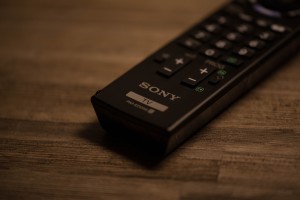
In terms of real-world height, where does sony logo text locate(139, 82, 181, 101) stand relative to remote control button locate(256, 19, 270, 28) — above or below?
below

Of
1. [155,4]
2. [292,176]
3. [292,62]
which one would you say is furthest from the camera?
[155,4]

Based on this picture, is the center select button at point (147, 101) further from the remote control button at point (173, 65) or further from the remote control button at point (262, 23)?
the remote control button at point (262, 23)

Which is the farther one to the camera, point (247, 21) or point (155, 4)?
point (155, 4)

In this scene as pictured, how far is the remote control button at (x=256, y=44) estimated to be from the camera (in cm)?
41

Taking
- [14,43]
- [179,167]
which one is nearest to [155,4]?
[14,43]

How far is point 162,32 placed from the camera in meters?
0.51

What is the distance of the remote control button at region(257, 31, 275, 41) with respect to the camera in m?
0.42

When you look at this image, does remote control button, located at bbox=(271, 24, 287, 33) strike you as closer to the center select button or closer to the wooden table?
the wooden table

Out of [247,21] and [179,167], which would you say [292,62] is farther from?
[179,167]

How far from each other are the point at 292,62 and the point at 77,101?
0.21m

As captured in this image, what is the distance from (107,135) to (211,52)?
122 millimetres

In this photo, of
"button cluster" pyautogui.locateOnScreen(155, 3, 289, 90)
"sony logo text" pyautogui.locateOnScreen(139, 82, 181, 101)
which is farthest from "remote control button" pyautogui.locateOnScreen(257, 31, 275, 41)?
"sony logo text" pyautogui.locateOnScreen(139, 82, 181, 101)

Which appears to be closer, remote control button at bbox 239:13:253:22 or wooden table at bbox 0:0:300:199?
wooden table at bbox 0:0:300:199

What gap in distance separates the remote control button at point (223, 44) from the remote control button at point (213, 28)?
0.06ft
